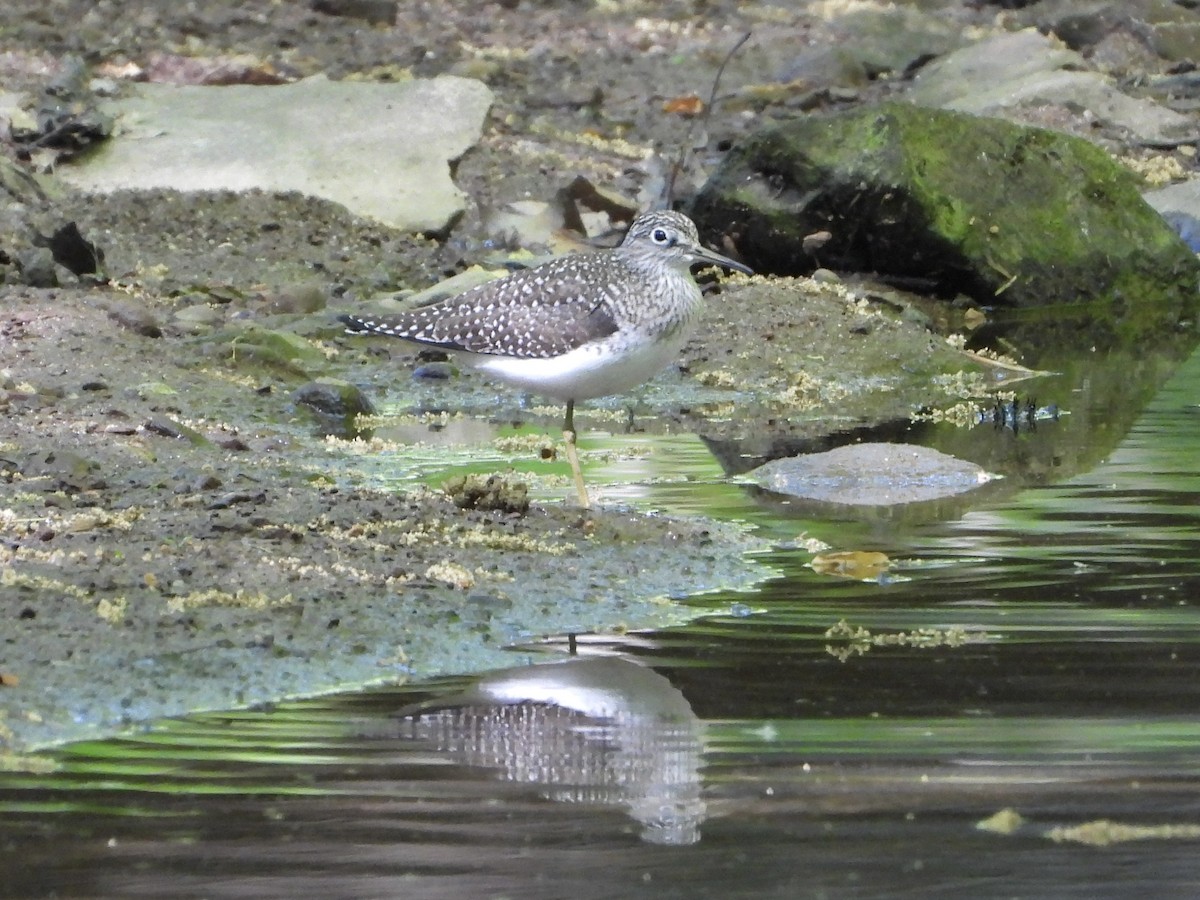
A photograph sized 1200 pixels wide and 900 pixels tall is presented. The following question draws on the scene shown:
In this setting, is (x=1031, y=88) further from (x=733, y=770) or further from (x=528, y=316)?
(x=733, y=770)

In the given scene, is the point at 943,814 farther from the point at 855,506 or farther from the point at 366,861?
the point at 855,506

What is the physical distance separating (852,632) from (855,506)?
2328 mm

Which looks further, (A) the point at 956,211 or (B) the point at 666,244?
→ (A) the point at 956,211

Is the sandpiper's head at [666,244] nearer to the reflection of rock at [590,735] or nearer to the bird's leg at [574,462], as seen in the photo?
the bird's leg at [574,462]

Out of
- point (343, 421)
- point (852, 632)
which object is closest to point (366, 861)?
point (852, 632)

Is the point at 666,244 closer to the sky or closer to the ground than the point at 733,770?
closer to the ground

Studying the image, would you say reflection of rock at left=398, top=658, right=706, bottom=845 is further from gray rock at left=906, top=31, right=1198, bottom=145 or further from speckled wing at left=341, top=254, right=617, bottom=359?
gray rock at left=906, top=31, right=1198, bottom=145

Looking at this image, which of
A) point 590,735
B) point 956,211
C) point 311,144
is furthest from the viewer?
point 311,144

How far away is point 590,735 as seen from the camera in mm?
5145

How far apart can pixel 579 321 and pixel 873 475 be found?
4.60 feet

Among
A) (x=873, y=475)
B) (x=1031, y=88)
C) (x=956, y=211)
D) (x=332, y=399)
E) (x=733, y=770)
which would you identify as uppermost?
(x=733, y=770)

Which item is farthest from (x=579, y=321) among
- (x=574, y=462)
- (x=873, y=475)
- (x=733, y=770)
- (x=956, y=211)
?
(x=956, y=211)

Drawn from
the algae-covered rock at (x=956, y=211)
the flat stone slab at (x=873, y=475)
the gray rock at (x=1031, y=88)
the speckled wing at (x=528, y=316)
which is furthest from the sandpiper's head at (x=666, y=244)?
the gray rock at (x=1031, y=88)

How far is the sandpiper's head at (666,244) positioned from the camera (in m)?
9.13
